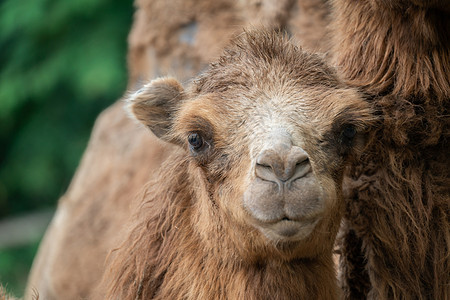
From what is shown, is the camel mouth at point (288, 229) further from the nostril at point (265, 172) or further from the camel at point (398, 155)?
the camel at point (398, 155)

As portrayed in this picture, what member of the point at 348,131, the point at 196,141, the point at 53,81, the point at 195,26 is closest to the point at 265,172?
the point at 196,141

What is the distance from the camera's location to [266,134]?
414cm

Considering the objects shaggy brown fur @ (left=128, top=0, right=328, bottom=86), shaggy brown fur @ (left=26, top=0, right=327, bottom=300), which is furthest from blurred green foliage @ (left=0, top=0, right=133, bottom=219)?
shaggy brown fur @ (left=128, top=0, right=328, bottom=86)

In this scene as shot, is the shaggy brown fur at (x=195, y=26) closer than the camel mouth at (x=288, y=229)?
No

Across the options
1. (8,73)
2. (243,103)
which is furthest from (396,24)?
(8,73)

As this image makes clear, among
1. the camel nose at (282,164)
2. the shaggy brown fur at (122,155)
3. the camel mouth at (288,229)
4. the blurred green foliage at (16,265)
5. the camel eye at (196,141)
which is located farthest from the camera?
the blurred green foliage at (16,265)

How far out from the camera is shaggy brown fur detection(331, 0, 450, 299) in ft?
15.9

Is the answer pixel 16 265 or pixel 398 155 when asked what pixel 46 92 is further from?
pixel 398 155

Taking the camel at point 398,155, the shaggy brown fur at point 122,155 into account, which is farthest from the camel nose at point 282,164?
the shaggy brown fur at point 122,155

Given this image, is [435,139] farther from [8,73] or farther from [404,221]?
Answer: [8,73]

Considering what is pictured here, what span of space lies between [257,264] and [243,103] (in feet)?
3.20

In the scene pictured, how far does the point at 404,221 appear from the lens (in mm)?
4926

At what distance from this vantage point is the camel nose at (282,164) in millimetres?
3883

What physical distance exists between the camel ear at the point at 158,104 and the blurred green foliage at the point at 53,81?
21.1ft
